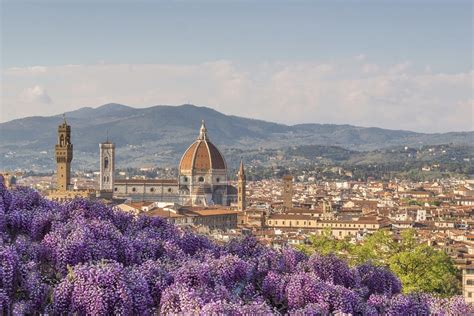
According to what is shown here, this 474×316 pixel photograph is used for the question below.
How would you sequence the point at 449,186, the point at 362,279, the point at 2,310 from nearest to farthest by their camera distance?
the point at 2,310, the point at 362,279, the point at 449,186

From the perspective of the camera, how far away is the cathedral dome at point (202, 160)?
368 feet

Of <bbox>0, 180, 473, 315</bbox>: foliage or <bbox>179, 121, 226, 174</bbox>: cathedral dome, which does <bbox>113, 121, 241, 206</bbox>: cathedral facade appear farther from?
<bbox>0, 180, 473, 315</bbox>: foliage

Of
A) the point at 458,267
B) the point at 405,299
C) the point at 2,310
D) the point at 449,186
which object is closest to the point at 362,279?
the point at 405,299

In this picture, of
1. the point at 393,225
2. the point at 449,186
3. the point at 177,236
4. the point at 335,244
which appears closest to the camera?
the point at 177,236

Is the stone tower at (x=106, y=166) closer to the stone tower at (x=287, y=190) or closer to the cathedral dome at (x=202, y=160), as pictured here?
the cathedral dome at (x=202, y=160)

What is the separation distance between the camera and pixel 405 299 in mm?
22359

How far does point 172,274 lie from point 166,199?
90.3 metres

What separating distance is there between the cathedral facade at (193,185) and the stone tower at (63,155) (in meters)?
20.1

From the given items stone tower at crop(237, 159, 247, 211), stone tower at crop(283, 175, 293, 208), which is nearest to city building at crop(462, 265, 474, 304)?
stone tower at crop(237, 159, 247, 211)

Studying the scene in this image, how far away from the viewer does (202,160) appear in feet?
371

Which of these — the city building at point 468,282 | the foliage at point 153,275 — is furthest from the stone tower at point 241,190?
the foliage at point 153,275

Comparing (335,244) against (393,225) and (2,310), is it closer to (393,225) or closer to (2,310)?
(2,310)

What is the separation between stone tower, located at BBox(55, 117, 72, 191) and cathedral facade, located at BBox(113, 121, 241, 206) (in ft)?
66.0

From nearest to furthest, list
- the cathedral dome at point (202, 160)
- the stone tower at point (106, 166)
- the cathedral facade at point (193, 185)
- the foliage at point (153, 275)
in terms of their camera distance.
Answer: the foliage at point (153, 275), the stone tower at point (106, 166), the cathedral facade at point (193, 185), the cathedral dome at point (202, 160)
